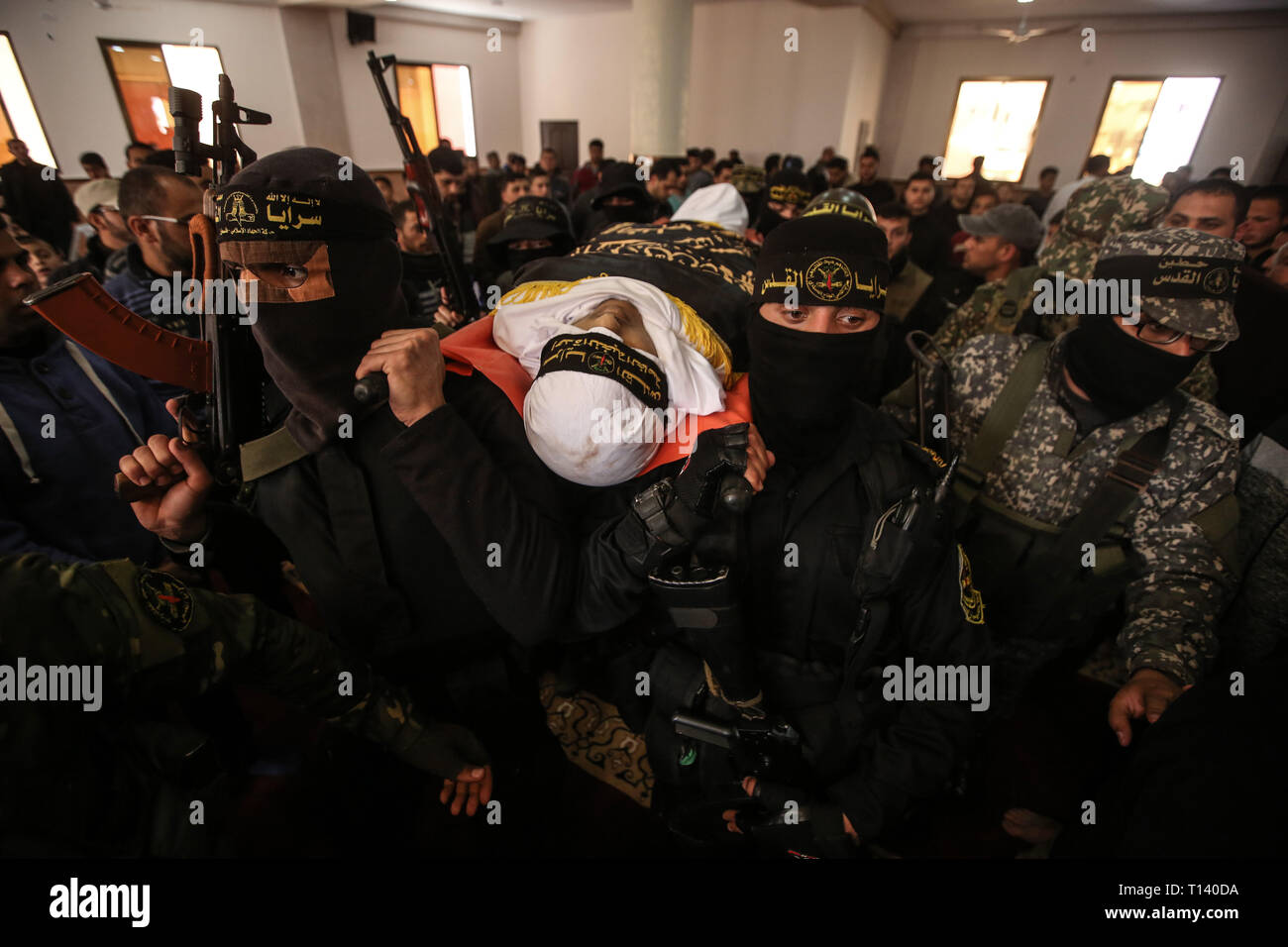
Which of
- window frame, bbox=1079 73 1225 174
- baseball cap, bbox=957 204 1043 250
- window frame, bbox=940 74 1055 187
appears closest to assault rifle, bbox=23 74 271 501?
baseball cap, bbox=957 204 1043 250

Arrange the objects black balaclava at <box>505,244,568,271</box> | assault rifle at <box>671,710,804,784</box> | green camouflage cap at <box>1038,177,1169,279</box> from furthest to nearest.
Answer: black balaclava at <box>505,244,568,271</box> → green camouflage cap at <box>1038,177,1169,279</box> → assault rifle at <box>671,710,804,784</box>

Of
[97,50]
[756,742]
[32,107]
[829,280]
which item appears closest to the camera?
[829,280]

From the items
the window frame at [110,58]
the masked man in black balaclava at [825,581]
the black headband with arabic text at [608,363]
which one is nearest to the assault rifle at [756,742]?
the masked man in black balaclava at [825,581]

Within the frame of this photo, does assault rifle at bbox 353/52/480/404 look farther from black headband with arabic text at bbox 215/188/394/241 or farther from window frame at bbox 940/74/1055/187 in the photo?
window frame at bbox 940/74/1055/187

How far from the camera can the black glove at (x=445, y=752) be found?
1.57m

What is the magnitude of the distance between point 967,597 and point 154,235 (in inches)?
135

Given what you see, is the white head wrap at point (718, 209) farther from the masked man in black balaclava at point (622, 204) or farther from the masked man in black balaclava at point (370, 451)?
the masked man in black balaclava at point (370, 451)

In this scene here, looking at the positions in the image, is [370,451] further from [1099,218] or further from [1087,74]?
[1087,74]

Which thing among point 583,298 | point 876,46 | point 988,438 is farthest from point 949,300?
point 876,46

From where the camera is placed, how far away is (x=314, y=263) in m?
1.19

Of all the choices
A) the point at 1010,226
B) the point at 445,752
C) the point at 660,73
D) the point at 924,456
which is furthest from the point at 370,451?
the point at 660,73

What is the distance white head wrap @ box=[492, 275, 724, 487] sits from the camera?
114cm
